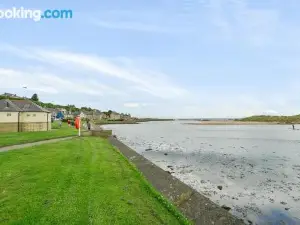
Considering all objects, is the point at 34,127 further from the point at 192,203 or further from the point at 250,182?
the point at 192,203

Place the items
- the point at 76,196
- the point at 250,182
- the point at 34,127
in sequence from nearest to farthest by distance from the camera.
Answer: the point at 76,196
the point at 250,182
the point at 34,127

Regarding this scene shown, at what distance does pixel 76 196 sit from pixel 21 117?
4463 cm

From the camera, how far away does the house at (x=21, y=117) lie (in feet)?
159

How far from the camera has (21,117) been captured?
50812mm

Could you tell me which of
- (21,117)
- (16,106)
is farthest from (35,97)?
(21,117)

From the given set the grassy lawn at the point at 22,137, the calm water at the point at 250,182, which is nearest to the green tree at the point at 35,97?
the grassy lawn at the point at 22,137

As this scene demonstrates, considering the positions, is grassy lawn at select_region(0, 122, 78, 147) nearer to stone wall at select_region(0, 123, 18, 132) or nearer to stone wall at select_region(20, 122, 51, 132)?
stone wall at select_region(0, 123, 18, 132)

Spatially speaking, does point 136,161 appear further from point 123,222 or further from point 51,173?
point 123,222

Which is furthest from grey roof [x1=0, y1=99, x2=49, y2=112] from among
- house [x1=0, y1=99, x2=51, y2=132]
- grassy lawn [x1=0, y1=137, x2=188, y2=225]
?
grassy lawn [x1=0, y1=137, x2=188, y2=225]

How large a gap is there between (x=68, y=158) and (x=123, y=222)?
1347 cm

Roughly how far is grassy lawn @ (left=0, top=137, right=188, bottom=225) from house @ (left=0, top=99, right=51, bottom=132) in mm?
33209

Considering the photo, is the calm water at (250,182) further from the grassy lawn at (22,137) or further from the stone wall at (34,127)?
the stone wall at (34,127)

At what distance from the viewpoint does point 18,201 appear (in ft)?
37.5

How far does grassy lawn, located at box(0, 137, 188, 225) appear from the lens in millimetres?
10156
